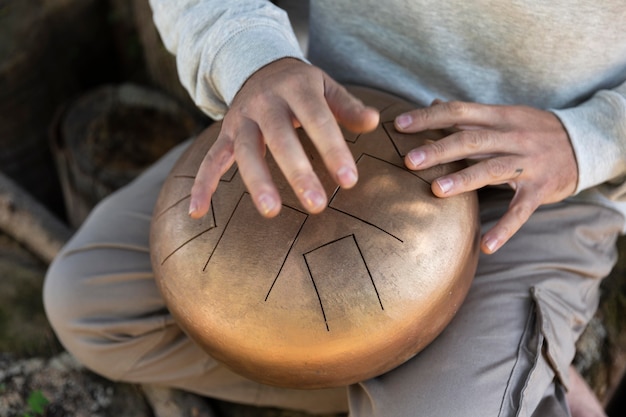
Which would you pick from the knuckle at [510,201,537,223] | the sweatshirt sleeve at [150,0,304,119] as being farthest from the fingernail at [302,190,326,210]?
the knuckle at [510,201,537,223]

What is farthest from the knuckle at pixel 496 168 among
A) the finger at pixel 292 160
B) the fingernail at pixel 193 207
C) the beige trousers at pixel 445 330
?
the fingernail at pixel 193 207

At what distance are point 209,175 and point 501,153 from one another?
0.52 metres

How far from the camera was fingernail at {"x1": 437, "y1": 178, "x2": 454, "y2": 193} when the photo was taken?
97cm

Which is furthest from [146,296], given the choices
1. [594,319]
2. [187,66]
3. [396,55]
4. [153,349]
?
[594,319]

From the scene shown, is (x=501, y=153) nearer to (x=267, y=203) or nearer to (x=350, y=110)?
(x=350, y=110)

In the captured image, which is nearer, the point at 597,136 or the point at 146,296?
the point at 597,136

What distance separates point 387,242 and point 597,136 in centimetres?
53

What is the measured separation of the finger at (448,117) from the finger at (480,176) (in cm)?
8

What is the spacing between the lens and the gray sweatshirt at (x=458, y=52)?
3.78ft

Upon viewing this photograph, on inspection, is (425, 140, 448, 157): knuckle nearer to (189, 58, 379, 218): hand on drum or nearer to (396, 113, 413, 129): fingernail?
(396, 113, 413, 129): fingernail

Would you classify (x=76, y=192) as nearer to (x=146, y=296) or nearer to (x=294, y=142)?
(x=146, y=296)

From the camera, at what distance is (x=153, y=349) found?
143cm

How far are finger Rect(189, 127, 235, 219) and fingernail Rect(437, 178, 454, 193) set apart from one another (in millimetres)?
326

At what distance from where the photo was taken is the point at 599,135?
118 centimetres
